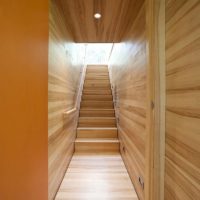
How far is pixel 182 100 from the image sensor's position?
3.88 feet

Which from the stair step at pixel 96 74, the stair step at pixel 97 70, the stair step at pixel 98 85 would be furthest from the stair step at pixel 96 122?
the stair step at pixel 97 70

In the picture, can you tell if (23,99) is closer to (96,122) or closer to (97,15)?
(97,15)

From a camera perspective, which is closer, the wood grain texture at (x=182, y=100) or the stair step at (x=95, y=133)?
the wood grain texture at (x=182, y=100)

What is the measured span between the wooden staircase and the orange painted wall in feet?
7.10

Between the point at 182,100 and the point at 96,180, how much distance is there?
2053mm

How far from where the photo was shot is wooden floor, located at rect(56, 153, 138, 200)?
2.43 m

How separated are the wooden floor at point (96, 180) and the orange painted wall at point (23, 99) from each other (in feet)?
2.09

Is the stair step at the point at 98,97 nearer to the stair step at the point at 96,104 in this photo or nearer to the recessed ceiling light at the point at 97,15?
the stair step at the point at 96,104

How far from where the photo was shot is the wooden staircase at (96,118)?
4.10 m

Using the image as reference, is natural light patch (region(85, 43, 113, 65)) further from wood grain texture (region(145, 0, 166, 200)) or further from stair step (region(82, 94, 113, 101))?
wood grain texture (region(145, 0, 166, 200))

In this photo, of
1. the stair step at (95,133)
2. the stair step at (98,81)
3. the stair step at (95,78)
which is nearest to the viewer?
the stair step at (95,133)

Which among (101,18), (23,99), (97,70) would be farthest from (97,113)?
(23,99)

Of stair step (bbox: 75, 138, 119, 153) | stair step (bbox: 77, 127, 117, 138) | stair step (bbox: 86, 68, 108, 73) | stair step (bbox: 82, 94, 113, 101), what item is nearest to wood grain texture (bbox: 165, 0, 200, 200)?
stair step (bbox: 75, 138, 119, 153)

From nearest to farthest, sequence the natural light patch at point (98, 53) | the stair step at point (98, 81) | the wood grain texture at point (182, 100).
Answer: the wood grain texture at point (182, 100), the stair step at point (98, 81), the natural light patch at point (98, 53)
